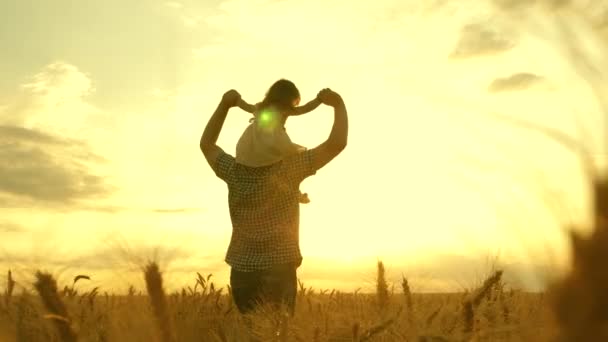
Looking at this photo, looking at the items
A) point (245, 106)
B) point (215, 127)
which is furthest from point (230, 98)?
point (215, 127)

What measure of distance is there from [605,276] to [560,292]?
73 mm

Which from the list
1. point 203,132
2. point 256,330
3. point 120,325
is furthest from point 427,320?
point 203,132

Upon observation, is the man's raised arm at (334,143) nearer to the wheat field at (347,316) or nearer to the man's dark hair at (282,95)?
the man's dark hair at (282,95)

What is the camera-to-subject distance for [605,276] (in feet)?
3.18

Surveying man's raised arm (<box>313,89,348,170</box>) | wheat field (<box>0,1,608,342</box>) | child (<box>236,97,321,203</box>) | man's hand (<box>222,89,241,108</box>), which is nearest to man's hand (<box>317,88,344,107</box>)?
man's raised arm (<box>313,89,348,170</box>)

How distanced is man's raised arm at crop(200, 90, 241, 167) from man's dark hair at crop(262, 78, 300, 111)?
2.17 ft

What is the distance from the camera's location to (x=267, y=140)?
5191mm

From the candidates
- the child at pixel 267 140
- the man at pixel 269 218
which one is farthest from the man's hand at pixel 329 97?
the child at pixel 267 140

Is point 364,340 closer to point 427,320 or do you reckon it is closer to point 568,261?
point 427,320

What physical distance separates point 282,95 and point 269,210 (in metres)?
0.89

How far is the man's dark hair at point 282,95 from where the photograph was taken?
531 cm

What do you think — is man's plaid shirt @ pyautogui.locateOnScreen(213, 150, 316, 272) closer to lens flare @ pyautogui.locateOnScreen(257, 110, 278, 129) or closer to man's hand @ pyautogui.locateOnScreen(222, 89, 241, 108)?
lens flare @ pyautogui.locateOnScreen(257, 110, 278, 129)

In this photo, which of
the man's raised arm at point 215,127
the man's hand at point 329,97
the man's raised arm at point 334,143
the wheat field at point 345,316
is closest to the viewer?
the wheat field at point 345,316

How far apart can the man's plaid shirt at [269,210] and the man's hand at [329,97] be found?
1.90 ft
